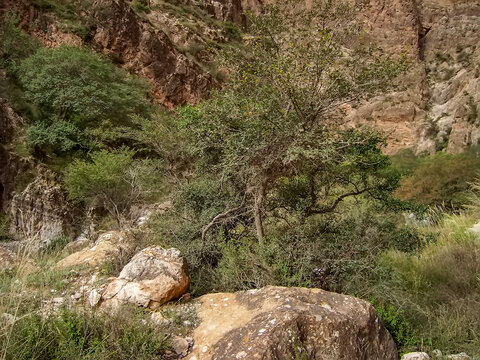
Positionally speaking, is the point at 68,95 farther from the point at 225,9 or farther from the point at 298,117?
the point at 225,9

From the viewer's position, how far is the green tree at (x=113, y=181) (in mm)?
8906

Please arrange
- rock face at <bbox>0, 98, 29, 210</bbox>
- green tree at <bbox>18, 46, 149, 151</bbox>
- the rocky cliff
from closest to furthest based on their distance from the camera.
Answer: rock face at <bbox>0, 98, 29, 210</bbox>, green tree at <bbox>18, 46, 149, 151</bbox>, the rocky cliff

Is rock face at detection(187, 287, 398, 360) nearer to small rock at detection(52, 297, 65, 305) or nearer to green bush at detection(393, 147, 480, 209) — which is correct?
small rock at detection(52, 297, 65, 305)

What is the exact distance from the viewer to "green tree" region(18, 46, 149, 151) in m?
11.8

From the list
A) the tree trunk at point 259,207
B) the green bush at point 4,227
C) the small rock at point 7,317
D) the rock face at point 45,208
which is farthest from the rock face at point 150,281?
the green bush at point 4,227

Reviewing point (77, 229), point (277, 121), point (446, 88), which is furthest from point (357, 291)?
point (446, 88)

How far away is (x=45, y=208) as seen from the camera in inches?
400

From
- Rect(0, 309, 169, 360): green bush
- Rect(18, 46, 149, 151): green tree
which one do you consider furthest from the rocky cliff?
Rect(0, 309, 169, 360): green bush

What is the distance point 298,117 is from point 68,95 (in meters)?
10.6

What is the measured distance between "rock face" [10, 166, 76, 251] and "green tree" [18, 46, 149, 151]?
157 cm

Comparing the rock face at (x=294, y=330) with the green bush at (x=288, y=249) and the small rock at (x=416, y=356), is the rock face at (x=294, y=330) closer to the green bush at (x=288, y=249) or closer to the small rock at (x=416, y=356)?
the small rock at (x=416, y=356)

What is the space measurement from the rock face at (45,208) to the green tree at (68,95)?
157 centimetres

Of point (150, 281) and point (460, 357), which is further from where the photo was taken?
point (150, 281)

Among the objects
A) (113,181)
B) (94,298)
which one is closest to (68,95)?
(113,181)
